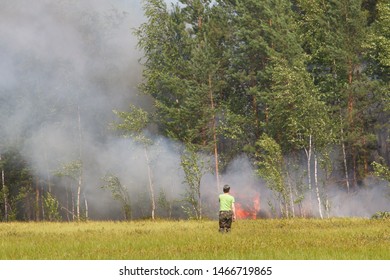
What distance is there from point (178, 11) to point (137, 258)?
35092 mm

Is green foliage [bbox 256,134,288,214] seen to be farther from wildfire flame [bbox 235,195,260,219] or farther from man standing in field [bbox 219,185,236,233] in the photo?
man standing in field [bbox 219,185,236,233]

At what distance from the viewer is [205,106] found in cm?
4194

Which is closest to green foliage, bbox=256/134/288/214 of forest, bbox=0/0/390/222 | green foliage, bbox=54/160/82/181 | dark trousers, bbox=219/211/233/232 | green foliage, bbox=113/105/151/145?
forest, bbox=0/0/390/222

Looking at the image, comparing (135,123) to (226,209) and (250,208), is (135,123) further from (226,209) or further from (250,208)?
(226,209)

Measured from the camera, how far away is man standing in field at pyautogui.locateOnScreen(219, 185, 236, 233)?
62.4 feet

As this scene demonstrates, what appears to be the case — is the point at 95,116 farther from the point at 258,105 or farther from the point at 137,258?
the point at 137,258

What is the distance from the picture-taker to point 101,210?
55750 mm

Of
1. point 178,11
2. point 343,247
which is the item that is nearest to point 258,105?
point 178,11

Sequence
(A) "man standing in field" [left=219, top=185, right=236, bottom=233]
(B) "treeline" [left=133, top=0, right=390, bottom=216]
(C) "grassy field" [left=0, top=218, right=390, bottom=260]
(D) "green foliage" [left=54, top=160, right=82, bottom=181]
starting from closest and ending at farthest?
Answer: (C) "grassy field" [left=0, top=218, right=390, bottom=260] → (A) "man standing in field" [left=219, top=185, right=236, bottom=233] → (B) "treeline" [left=133, top=0, right=390, bottom=216] → (D) "green foliage" [left=54, top=160, right=82, bottom=181]

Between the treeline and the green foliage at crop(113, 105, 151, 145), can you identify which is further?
the green foliage at crop(113, 105, 151, 145)

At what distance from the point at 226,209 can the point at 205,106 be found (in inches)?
919

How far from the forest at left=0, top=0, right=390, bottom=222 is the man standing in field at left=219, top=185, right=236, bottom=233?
13741 mm

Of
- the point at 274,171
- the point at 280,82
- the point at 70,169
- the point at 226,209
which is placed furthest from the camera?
the point at 70,169

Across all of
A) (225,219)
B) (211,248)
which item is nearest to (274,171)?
(225,219)
